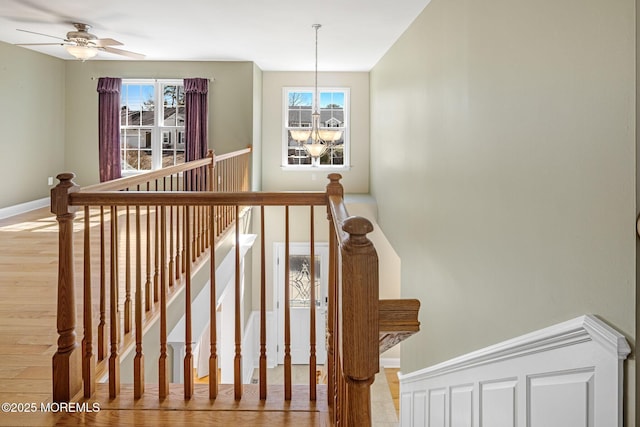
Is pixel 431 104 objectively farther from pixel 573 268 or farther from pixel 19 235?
pixel 19 235

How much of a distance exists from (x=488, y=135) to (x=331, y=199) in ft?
4.66

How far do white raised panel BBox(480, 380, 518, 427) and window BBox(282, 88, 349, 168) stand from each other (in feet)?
23.4

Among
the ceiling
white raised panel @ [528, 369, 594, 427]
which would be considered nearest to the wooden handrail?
white raised panel @ [528, 369, 594, 427]

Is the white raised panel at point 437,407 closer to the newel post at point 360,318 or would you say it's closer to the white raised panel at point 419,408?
the white raised panel at point 419,408

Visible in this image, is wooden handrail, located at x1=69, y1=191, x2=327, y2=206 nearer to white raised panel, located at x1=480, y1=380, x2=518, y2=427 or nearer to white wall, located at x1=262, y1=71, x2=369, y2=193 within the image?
white raised panel, located at x1=480, y1=380, x2=518, y2=427

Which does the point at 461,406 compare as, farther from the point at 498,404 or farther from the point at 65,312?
the point at 65,312

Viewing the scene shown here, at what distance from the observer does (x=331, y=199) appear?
1.96m

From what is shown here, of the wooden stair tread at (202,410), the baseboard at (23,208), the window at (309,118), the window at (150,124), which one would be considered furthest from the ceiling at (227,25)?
the wooden stair tread at (202,410)

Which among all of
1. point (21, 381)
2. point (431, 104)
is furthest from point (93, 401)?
point (431, 104)

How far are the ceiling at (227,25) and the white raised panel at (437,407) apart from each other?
11.5 feet

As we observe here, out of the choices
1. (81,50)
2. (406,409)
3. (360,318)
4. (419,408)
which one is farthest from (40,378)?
(81,50)

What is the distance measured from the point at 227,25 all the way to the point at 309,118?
12.1 ft

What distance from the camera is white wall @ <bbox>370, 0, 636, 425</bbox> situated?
1.64 m

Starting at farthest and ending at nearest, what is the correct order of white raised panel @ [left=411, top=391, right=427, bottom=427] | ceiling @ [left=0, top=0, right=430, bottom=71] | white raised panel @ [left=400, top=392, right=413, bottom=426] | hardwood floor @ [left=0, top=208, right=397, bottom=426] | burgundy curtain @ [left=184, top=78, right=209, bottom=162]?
burgundy curtain @ [left=184, top=78, right=209, bottom=162], ceiling @ [left=0, top=0, right=430, bottom=71], white raised panel @ [left=400, top=392, right=413, bottom=426], white raised panel @ [left=411, top=391, right=427, bottom=427], hardwood floor @ [left=0, top=208, right=397, bottom=426]
